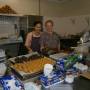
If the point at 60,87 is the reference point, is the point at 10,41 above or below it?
above

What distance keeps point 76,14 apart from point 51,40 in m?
1.91

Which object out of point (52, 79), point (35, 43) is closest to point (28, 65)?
point (52, 79)

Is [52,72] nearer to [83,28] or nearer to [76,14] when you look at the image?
[83,28]

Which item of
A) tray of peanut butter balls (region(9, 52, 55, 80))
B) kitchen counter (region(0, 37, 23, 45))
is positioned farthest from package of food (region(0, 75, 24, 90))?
kitchen counter (region(0, 37, 23, 45))

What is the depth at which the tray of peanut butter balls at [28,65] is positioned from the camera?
1052 millimetres

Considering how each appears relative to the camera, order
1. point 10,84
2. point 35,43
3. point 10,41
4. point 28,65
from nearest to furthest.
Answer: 1. point 10,84
2. point 28,65
3. point 35,43
4. point 10,41

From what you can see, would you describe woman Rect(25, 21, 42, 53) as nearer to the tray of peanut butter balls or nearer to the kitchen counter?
the tray of peanut butter balls

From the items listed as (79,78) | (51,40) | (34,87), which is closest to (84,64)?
(79,78)

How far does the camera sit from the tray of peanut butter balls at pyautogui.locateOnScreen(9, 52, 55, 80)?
3.45 ft

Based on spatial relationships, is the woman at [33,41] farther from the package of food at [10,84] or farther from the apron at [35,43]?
the package of food at [10,84]

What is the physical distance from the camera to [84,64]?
1235 mm

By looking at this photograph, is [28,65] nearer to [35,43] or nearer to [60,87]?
[60,87]

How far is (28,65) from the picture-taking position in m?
1.16

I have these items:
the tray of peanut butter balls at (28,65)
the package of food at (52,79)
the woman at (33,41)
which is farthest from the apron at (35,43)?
the package of food at (52,79)
